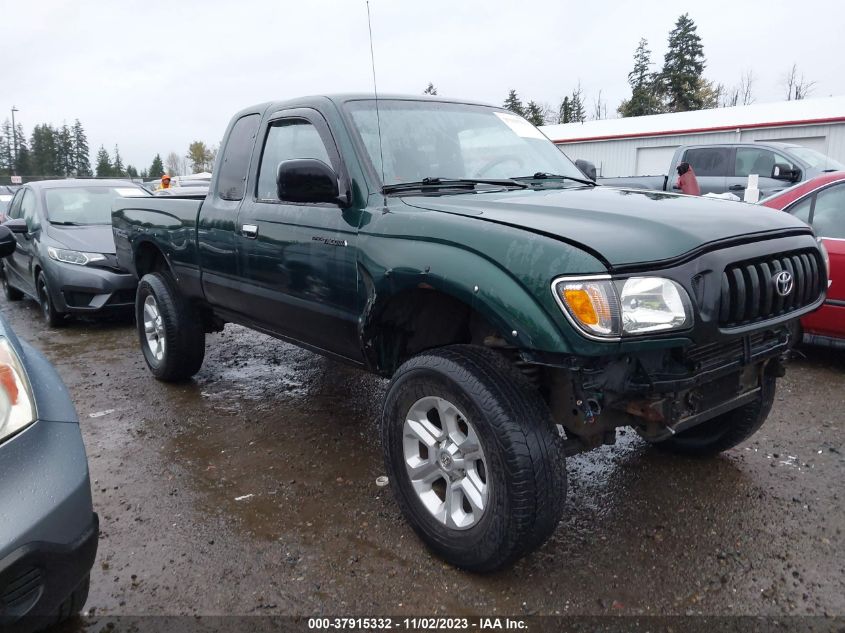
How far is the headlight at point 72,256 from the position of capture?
676 centimetres

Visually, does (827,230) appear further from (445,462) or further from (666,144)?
(666,144)

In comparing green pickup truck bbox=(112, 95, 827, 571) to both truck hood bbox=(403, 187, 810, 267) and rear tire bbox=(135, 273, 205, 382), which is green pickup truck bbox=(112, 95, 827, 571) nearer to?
truck hood bbox=(403, 187, 810, 267)

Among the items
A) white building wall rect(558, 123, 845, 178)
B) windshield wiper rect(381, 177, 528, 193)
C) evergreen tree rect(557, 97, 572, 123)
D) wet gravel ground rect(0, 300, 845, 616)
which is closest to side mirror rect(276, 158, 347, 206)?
windshield wiper rect(381, 177, 528, 193)

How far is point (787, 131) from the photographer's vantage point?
61.7 feet

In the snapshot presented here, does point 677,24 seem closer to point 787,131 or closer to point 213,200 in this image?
point 787,131

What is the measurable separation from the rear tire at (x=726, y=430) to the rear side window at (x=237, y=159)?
2.93 meters

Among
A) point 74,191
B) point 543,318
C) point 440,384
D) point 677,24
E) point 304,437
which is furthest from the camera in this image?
point 677,24

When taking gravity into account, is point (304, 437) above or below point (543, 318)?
below

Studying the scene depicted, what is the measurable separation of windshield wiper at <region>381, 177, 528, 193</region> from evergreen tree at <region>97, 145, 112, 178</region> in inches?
3358

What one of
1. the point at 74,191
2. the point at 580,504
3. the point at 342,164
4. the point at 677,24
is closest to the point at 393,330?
the point at 342,164

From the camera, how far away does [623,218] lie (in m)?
2.40

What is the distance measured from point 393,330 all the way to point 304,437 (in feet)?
4.44

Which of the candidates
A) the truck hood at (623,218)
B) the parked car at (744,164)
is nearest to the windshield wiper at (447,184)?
the truck hood at (623,218)

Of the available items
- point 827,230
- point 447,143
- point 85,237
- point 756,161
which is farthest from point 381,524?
point 756,161
